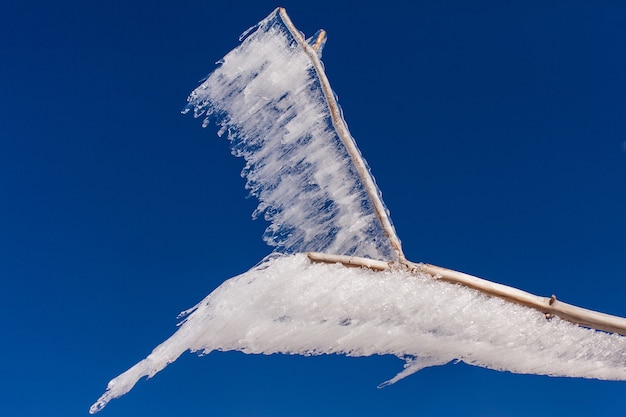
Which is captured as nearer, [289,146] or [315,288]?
[315,288]

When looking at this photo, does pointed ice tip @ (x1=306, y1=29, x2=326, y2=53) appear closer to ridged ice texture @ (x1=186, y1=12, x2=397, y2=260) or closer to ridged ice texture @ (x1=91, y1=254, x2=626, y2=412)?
ridged ice texture @ (x1=186, y1=12, x2=397, y2=260)

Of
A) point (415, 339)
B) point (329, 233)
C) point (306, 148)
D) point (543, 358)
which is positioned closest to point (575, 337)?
point (543, 358)

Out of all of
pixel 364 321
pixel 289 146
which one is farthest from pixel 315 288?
pixel 289 146

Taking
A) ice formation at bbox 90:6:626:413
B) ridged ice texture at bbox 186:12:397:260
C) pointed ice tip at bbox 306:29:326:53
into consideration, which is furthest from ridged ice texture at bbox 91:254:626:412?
pointed ice tip at bbox 306:29:326:53

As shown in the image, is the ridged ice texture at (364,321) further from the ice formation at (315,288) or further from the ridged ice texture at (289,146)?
the ridged ice texture at (289,146)

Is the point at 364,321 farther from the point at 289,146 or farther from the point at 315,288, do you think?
the point at 289,146

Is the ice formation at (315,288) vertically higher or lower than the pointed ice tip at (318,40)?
lower

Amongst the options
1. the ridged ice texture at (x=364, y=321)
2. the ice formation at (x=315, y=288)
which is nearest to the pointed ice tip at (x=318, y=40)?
the ice formation at (x=315, y=288)
